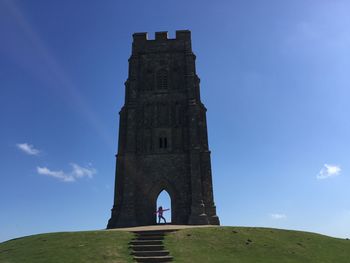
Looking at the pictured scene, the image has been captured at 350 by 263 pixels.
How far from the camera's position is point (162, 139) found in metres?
33.5

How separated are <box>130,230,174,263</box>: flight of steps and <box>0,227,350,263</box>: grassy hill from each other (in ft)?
1.41

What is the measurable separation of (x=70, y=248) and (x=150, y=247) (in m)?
4.34

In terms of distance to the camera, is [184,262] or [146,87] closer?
[184,262]

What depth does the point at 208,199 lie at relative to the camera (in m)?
30.7

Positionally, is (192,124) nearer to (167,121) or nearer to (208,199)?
(167,121)

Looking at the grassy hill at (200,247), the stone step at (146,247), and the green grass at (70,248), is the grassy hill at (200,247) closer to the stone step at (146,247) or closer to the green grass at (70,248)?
the green grass at (70,248)

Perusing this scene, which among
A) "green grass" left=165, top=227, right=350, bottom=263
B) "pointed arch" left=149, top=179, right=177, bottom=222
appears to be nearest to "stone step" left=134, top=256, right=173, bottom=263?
"green grass" left=165, top=227, right=350, bottom=263

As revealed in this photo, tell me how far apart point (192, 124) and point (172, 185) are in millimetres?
6411

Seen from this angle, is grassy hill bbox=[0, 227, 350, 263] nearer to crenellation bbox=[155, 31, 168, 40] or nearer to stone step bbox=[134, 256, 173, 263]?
stone step bbox=[134, 256, 173, 263]

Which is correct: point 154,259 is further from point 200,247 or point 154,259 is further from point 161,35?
point 161,35

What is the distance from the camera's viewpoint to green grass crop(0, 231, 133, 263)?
16.1 metres

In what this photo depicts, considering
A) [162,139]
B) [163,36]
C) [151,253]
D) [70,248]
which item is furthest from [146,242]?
[163,36]

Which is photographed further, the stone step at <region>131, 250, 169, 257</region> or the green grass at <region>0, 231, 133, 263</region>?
the stone step at <region>131, 250, 169, 257</region>

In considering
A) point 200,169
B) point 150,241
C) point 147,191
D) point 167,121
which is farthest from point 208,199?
point 150,241
